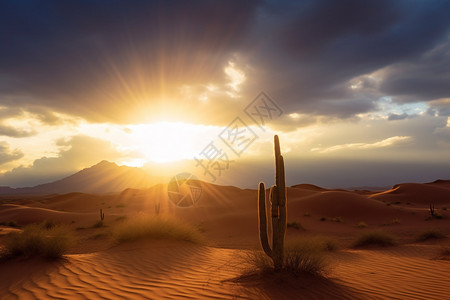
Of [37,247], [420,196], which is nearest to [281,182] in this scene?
[37,247]

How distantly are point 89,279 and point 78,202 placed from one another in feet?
191

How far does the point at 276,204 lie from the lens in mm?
7613

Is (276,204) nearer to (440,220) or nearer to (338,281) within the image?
(338,281)

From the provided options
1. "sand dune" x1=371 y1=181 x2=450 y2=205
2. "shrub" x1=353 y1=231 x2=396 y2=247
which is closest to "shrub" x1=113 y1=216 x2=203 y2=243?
"shrub" x1=353 y1=231 x2=396 y2=247

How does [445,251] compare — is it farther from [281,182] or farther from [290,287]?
[290,287]

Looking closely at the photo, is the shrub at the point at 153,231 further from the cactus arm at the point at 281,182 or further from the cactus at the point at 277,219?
the cactus arm at the point at 281,182

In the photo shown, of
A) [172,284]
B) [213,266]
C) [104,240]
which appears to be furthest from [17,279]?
[104,240]

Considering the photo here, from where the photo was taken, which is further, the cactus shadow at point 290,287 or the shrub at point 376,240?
the shrub at point 376,240

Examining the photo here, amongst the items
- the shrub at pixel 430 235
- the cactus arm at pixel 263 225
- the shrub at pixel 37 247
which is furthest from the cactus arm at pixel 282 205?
the shrub at pixel 430 235

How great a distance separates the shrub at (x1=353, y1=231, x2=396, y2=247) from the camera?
46.2 feet

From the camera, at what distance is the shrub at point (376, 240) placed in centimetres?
1409

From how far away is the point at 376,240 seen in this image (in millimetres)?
14312

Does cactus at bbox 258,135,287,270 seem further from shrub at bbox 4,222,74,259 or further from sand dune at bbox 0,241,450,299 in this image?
shrub at bbox 4,222,74,259

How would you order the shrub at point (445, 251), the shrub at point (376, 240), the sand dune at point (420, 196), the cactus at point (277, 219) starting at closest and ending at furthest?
the cactus at point (277, 219) → the shrub at point (445, 251) → the shrub at point (376, 240) → the sand dune at point (420, 196)
